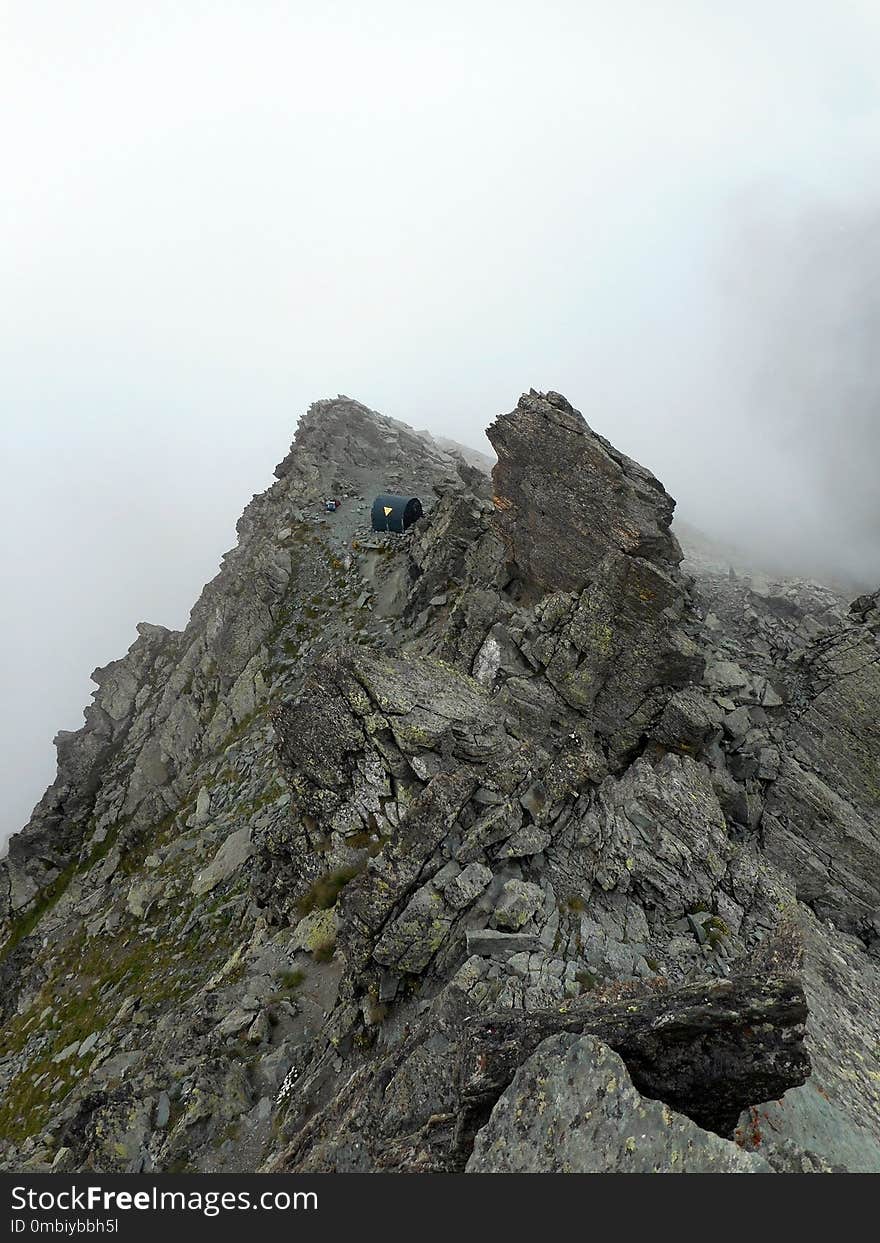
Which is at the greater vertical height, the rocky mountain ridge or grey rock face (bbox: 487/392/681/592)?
grey rock face (bbox: 487/392/681/592)

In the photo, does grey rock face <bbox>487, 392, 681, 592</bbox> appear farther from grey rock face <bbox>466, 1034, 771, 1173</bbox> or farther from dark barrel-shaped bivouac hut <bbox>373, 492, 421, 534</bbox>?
grey rock face <bbox>466, 1034, 771, 1173</bbox>

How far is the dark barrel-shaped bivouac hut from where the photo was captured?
60.0 metres

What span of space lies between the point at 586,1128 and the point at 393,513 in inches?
2111

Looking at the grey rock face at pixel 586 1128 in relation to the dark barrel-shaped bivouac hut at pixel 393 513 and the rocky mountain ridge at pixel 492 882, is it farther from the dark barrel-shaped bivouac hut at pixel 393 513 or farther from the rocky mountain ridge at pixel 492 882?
the dark barrel-shaped bivouac hut at pixel 393 513

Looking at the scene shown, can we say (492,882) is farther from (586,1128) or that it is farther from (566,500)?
(566,500)

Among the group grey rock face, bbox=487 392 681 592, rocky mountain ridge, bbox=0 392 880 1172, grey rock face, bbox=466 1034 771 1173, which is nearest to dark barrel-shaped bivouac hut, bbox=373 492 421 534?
rocky mountain ridge, bbox=0 392 880 1172

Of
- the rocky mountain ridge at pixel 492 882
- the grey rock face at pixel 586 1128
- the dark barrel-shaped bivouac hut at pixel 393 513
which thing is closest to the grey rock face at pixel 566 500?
the rocky mountain ridge at pixel 492 882

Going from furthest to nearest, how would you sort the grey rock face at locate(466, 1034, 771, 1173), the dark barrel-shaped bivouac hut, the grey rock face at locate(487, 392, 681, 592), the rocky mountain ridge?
the dark barrel-shaped bivouac hut
the grey rock face at locate(487, 392, 681, 592)
the rocky mountain ridge
the grey rock face at locate(466, 1034, 771, 1173)

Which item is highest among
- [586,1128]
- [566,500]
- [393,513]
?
[566,500]

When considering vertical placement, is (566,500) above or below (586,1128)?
Result: above

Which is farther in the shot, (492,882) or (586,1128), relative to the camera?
(492,882)

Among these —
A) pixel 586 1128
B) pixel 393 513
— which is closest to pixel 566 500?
pixel 393 513

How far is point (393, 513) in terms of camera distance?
59969mm

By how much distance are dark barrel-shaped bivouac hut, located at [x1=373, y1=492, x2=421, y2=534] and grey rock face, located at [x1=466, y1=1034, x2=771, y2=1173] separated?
5178cm
